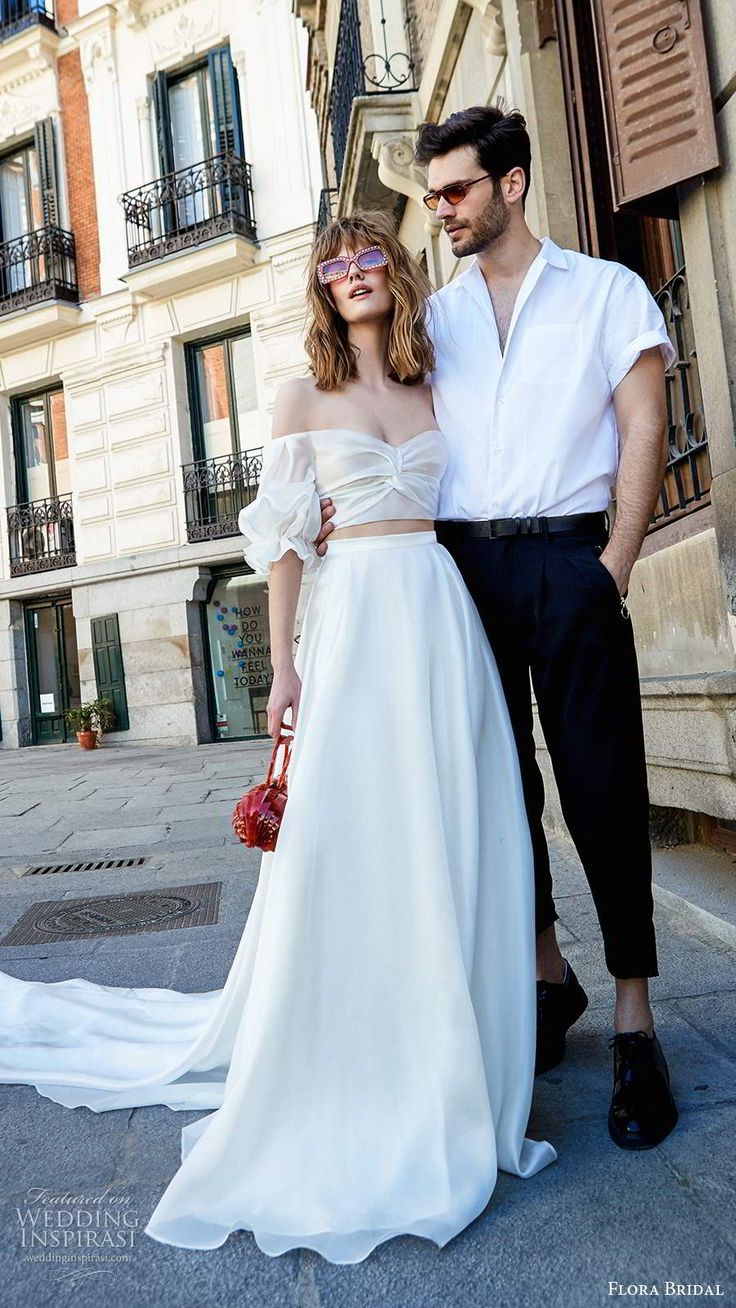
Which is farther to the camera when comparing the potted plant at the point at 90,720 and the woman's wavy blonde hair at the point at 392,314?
the potted plant at the point at 90,720

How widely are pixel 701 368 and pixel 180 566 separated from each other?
13656mm

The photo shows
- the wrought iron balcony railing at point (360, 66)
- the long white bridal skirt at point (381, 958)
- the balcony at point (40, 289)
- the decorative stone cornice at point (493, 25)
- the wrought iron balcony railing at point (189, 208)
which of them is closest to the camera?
the long white bridal skirt at point (381, 958)

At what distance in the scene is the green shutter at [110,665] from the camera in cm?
1702

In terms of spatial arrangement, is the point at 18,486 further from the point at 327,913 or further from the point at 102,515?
the point at 327,913

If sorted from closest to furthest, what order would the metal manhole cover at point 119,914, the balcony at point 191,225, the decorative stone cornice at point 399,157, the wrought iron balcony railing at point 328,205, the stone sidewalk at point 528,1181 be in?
the stone sidewalk at point 528,1181 < the metal manhole cover at point 119,914 < the decorative stone cornice at point 399,157 < the wrought iron balcony railing at point 328,205 < the balcony at point 191,225

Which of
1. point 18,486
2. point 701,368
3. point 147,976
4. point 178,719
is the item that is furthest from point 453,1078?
point 18,486

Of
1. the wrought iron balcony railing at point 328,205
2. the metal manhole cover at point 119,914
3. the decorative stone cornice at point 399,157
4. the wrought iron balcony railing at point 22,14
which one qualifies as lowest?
the metal manhole cover at point 119,914

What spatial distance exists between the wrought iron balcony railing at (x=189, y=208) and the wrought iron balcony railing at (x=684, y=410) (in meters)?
12.9

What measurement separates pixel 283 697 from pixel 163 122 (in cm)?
1768

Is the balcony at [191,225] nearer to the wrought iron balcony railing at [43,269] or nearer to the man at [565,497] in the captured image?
the wrought iron balcony railing at [43,269]

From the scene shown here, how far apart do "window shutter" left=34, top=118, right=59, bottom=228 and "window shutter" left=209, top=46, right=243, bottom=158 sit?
10.8ft

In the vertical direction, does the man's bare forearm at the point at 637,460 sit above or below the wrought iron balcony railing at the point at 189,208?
below

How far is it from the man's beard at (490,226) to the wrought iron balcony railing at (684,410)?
1909 millimetres

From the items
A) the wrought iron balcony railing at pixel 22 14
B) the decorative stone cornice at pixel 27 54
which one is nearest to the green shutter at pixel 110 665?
the decorative stone cornice at pixel 27 54
